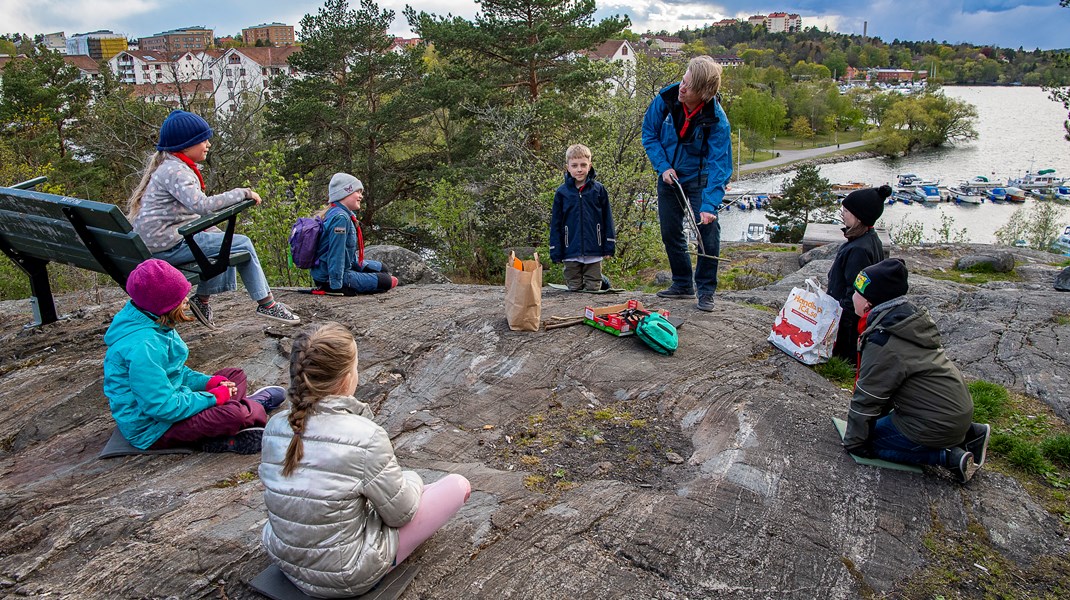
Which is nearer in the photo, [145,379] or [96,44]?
[145,379]

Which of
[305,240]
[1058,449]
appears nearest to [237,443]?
[305,240]

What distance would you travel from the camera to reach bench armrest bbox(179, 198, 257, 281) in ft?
16.4

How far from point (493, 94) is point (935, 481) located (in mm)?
19666

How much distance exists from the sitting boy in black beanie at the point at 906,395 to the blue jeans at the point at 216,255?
15.6ft

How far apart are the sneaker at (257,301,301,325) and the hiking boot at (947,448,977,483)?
5049mm

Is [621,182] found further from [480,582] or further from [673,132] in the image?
[480,582]

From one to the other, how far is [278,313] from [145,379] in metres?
2.35

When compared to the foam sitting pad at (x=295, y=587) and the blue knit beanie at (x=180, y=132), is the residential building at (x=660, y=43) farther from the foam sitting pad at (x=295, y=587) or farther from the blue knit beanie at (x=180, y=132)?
the foam sitting pad at (x=295, y=587)

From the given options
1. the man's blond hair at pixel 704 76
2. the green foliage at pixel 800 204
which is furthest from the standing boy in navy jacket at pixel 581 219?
the green foliage at pixel 800 204

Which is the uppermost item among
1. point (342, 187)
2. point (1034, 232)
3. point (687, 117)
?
point (687, 117)

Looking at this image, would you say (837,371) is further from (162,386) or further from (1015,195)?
(1015,195)

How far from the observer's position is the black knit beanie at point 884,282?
3.89 meters

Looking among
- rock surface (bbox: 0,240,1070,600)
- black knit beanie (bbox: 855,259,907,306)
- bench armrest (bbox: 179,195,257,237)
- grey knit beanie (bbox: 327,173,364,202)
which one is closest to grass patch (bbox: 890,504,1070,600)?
rock surface (bbox: 0,240,1070,600)

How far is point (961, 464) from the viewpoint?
144 inches
